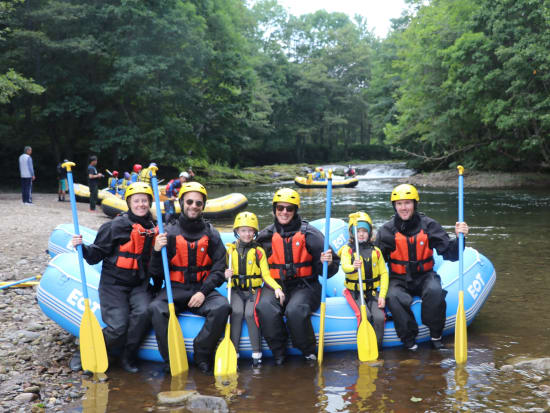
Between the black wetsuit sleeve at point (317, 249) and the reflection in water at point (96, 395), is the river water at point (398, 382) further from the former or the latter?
the black wetsuit sleeve at point (317, 249)

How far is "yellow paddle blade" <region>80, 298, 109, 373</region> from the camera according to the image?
3.98m

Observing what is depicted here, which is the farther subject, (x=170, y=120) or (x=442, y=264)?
(x=170, y=120)

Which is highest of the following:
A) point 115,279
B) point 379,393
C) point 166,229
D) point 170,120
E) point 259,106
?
point 259,106

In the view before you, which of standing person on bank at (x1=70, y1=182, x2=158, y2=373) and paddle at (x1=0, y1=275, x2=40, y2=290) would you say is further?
paddle at (x1=0, y1=275, x2=40, y2=290)

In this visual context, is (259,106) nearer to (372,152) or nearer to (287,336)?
(372,152)

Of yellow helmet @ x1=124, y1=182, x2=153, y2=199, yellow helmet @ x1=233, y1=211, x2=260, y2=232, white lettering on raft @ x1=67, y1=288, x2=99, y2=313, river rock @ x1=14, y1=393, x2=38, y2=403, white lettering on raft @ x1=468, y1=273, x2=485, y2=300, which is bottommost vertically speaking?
river rock @ x1=14, y1=393, x2=38, y2=403

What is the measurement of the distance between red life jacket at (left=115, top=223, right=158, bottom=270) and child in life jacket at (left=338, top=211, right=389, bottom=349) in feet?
5.79

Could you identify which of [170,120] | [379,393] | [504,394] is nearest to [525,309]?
[504,394]

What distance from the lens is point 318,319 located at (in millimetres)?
4461

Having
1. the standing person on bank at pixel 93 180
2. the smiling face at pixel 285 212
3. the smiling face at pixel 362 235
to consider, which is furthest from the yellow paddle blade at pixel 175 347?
the standing person on bank at pixel 93 180

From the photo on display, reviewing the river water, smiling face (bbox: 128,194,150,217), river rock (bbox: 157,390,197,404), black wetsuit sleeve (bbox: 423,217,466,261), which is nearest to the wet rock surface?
the river water

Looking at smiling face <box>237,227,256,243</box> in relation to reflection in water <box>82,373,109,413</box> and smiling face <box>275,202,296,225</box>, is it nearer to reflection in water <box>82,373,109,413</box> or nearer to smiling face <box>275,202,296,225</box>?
smiling face <box>275,202,296,225</box>

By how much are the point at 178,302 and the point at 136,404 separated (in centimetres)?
98

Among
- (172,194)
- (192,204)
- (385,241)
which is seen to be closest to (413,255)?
(385,241)
